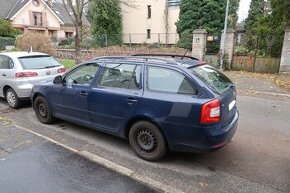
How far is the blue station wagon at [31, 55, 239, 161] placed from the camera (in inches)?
150

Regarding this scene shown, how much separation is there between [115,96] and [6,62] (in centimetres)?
450

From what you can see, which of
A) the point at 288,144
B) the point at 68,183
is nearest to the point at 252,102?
the point at 288,144

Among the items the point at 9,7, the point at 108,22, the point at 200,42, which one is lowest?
the point at 200,42

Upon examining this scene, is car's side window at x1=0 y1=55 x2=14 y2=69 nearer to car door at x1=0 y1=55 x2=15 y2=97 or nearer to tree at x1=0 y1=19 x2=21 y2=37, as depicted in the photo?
car door at x1=0 y1=55 x2=15 y2=97

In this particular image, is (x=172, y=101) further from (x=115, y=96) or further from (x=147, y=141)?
(x=115, y=96)

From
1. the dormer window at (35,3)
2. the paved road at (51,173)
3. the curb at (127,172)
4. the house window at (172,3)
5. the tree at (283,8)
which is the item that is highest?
the dormer window at (35,3)

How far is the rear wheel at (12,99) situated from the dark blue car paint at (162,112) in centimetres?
269

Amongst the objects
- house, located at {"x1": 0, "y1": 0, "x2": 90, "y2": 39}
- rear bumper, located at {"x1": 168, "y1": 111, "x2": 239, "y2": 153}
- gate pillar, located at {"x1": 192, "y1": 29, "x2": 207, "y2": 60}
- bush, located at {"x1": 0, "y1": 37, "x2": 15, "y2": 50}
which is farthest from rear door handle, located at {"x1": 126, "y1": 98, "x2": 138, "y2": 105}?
house, located at {"x1": 0, "y1": 0, "x2": 90, "y2": 39}

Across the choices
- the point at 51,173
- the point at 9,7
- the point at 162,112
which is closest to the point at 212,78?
the point at 162,112

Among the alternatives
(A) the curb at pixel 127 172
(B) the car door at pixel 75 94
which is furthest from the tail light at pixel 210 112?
(B) the car door at pixel 75 94

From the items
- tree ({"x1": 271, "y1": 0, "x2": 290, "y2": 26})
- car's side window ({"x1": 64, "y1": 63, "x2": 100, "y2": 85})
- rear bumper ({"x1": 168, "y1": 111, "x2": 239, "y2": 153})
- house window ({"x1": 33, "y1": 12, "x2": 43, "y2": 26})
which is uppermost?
house window ({"x1": 33, "y1": 12, "x2": 43, "y2": 26})

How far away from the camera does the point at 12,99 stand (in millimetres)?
7297

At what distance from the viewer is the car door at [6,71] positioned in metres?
7.15

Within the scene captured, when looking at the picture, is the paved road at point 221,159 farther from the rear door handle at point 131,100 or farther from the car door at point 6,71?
the car door at point 6,71
